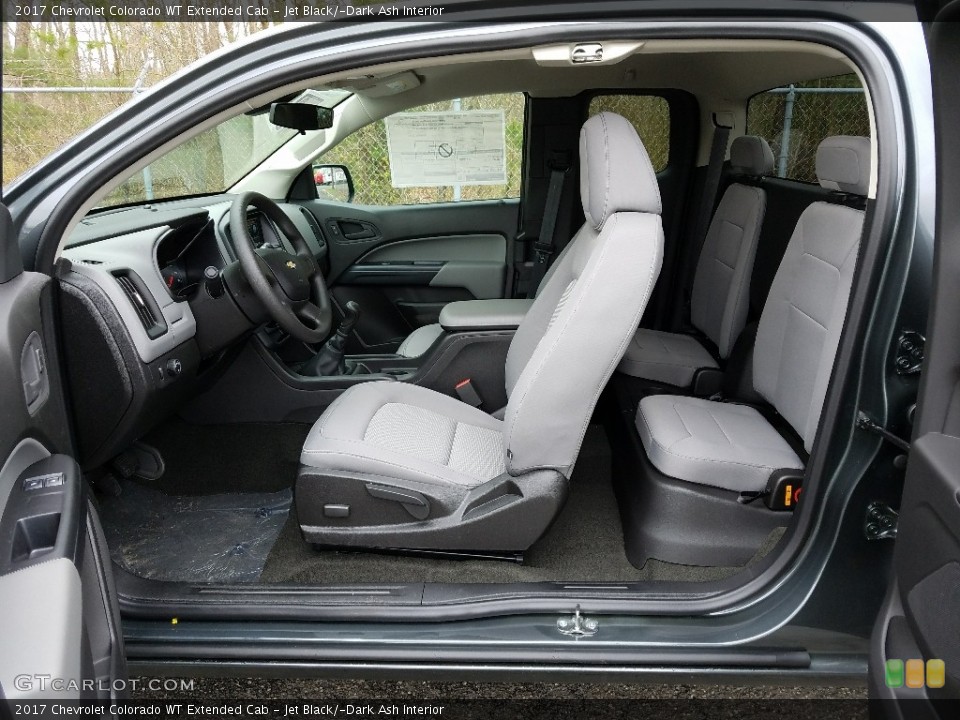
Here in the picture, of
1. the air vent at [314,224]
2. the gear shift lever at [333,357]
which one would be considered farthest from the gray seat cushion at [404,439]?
the air vent at [314,224]

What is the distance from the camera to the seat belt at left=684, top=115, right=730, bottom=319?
3090 millimetres

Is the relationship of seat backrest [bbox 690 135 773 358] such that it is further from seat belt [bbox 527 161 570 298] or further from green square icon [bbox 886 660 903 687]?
green square icon [bbox 886 660 903 687]

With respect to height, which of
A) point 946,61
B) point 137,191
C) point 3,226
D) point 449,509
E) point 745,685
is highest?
point 946,61

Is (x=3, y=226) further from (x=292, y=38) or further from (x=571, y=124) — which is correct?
(x=571, y=124)

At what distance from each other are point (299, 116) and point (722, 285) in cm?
164

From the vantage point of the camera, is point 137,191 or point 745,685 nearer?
point 745,685

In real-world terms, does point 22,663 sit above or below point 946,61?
below

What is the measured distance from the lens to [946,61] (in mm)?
→ 1068

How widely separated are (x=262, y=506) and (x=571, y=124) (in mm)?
2082

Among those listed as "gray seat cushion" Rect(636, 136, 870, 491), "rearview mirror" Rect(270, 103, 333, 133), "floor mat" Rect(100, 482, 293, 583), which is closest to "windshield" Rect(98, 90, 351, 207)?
"rearview mirror" Rect(270, 103, 333, 133)

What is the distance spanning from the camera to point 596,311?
5.13 feet

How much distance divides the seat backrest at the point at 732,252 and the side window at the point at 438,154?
3.16ft

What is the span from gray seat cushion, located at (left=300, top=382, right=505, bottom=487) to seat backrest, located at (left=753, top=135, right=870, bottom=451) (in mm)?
793

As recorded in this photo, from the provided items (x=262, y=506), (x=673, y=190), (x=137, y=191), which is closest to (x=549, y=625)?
(x=262, y=506)
